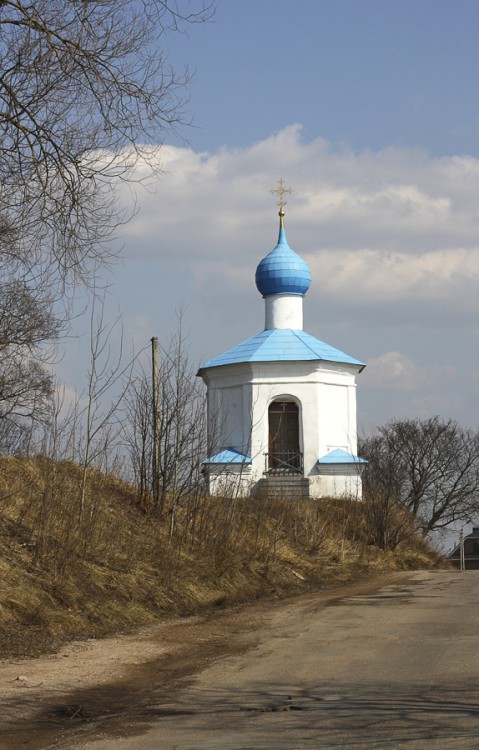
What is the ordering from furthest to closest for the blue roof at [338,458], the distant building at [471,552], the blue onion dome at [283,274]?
1. the distant building at [471,552]
2. the blue onion dome at [283,274]
3. the blue roof at [338,458]

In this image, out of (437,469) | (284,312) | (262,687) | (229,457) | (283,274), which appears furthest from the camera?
(437,469)

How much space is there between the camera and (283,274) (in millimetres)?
33062

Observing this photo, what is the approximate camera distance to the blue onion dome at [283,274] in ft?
109

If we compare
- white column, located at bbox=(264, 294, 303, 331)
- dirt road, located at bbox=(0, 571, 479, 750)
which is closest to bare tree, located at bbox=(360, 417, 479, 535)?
white column, located at bbox=(264, 294, 303, 331)

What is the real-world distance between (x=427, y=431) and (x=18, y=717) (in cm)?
4763

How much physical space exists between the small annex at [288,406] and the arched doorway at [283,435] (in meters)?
0.03

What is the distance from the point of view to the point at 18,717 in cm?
739

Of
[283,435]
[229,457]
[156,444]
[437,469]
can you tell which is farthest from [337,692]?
[437,469]

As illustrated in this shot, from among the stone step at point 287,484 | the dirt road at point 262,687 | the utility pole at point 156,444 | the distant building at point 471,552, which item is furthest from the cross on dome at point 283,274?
the distant building at point 471,552

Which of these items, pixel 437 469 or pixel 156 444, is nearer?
pixel 156 444

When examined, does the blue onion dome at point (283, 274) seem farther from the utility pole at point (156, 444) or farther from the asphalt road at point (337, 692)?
the asphalt road at point (337, 692)

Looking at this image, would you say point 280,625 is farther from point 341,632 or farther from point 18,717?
point 18,717

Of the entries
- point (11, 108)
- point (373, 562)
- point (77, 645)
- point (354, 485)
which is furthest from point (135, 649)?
point (354, 485)

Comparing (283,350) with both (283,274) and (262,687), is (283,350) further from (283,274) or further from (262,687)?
(262,687)
